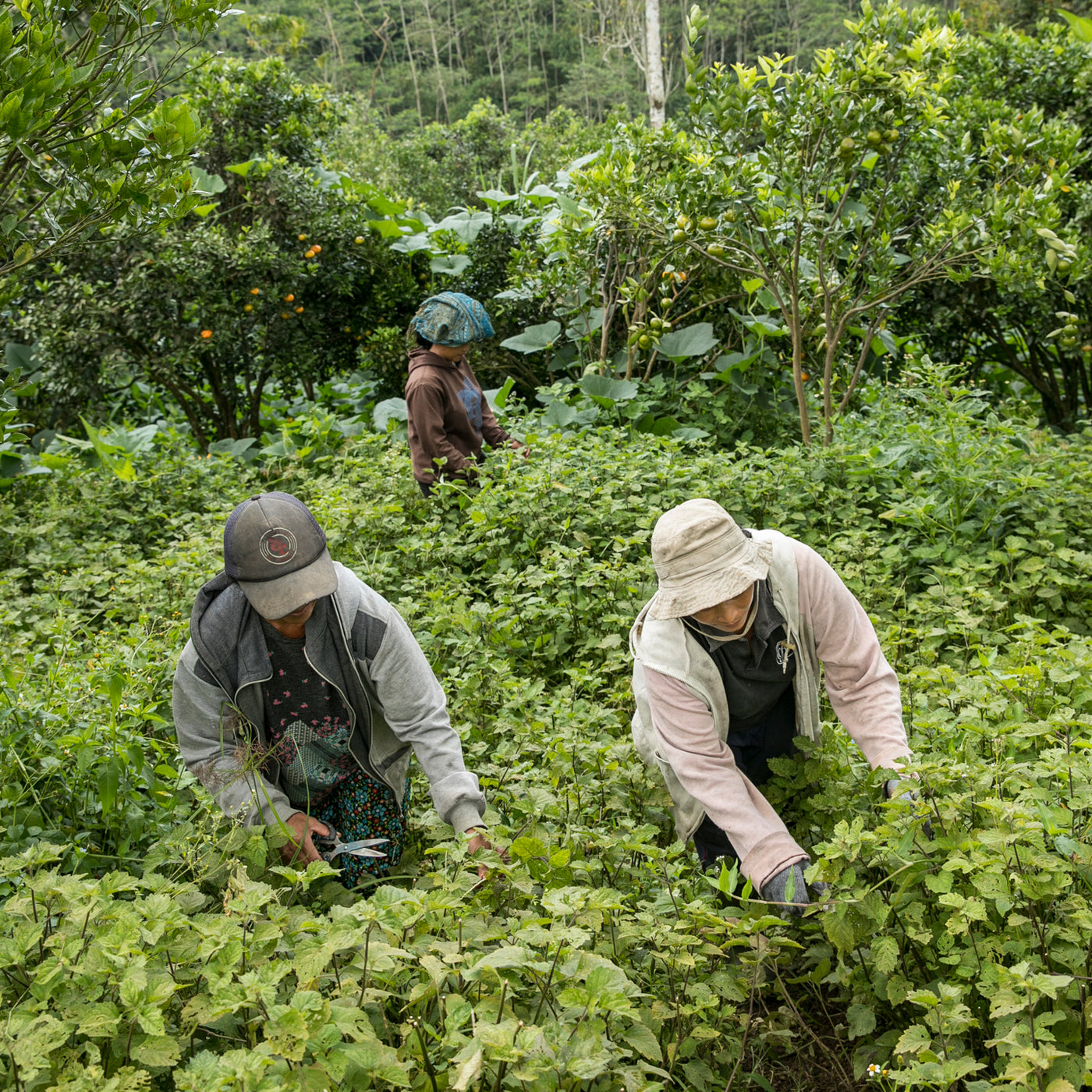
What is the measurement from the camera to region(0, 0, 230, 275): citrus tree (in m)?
2.03

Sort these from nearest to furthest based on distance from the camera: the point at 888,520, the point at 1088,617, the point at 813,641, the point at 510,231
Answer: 1. the point at 813,641
2. the point at 1088,617
3. the point at 888,520
4. the point at 510,231

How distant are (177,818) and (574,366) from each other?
5.41 m

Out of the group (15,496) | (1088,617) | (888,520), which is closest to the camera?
(1088,617)

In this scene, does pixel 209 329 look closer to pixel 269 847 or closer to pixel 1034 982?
pixel 269 847

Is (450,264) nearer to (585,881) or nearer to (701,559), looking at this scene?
(701,559)

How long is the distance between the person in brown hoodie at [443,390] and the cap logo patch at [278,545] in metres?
2.89

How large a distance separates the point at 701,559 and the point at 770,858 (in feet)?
2.20

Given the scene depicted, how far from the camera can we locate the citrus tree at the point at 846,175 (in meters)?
4.59

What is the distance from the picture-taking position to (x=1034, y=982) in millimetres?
1485

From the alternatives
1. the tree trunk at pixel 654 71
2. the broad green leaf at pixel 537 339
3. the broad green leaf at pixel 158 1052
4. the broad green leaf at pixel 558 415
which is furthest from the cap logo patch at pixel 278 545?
the tree trunk at pixel 654 71

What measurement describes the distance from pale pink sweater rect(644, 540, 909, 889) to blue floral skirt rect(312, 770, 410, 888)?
724mm

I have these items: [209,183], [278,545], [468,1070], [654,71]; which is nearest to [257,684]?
[278,545]

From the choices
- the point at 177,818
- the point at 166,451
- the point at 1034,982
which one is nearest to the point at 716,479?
the point at 177,818

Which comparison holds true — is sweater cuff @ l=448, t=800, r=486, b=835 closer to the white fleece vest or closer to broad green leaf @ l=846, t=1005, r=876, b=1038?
the white fleece vest
